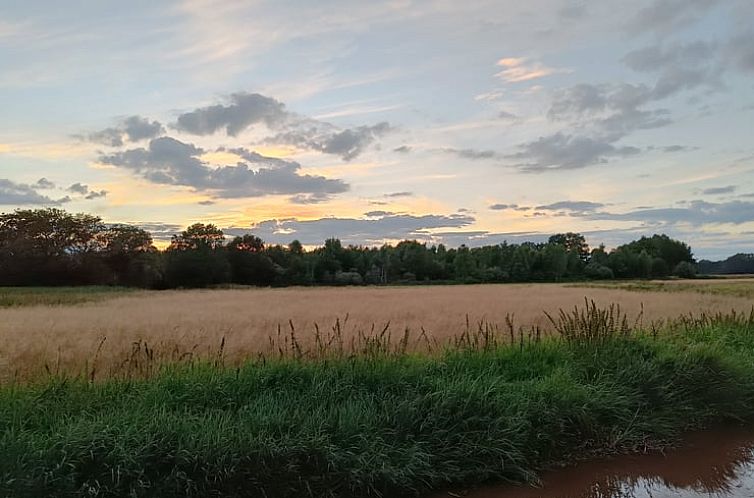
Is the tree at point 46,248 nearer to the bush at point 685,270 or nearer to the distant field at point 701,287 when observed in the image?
the distant field at point 701,287

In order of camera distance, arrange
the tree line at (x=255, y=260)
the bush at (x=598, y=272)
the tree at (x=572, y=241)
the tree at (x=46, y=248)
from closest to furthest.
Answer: the tree at (x=46, y=248) < the tree line at (x=255, y=260) < the bush at (x=598, y=272) < the tree at (x=572, y=241)

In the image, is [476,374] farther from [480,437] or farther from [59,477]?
[59,477]

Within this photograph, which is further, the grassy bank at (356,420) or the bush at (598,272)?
the bush at (598,272)

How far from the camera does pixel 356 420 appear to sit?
17.3 feet

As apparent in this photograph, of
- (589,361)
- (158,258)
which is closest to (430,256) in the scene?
(158,258)

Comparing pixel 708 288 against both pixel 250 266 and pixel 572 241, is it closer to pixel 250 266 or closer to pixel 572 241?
pixel 250 266

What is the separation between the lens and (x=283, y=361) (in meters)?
7.18

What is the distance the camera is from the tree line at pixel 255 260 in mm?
57094

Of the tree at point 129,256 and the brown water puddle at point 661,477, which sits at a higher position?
the tree at point 129,256

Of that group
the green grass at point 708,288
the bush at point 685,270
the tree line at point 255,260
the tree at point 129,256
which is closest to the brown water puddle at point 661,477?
the green grass at point 708,288

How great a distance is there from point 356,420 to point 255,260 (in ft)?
260

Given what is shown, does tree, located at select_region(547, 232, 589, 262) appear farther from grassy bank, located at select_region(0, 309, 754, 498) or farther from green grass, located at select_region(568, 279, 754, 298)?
grassy bank, located at select_region(0, 309, 754, 498)

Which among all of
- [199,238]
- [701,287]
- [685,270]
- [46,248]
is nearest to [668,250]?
[685,270]

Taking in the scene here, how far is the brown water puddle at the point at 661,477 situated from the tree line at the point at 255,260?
192 ft
